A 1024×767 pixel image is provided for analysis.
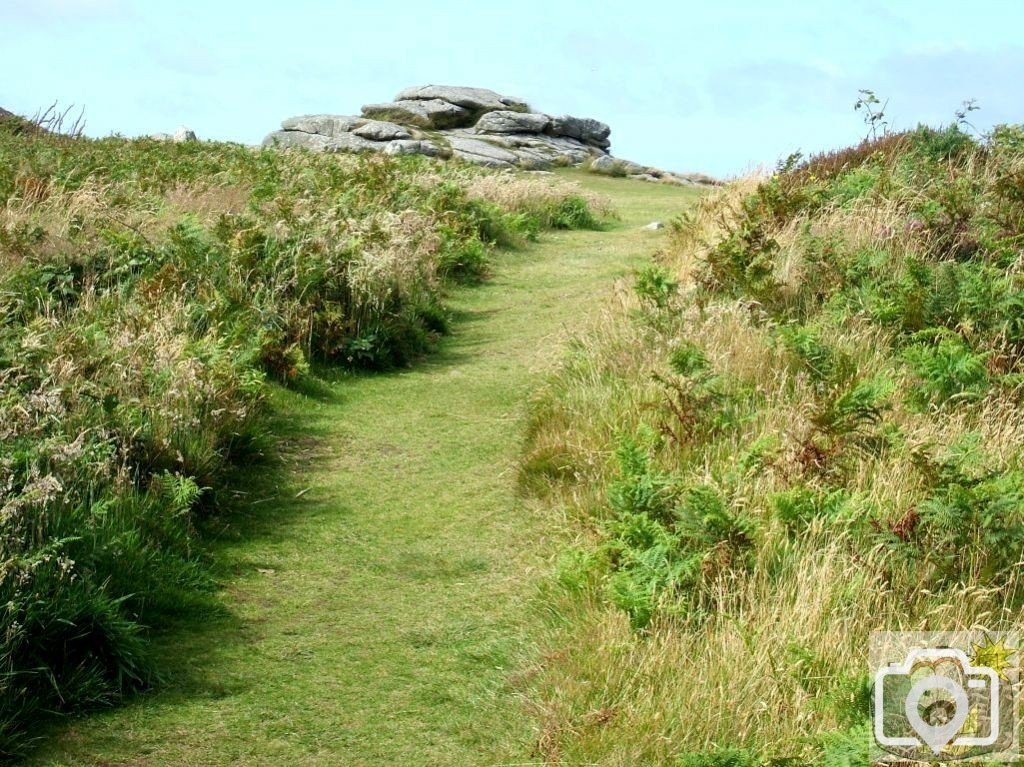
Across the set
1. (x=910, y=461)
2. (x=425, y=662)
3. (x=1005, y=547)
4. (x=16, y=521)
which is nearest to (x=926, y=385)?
(x=910, y=461)

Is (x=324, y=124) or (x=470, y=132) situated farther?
(x=324, y=124)

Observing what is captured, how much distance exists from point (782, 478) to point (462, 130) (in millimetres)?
35354

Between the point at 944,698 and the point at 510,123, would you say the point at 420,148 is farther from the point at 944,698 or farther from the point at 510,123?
the point at 944,698

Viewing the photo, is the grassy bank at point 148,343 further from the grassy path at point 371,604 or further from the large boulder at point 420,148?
the large boulder at point 420,148

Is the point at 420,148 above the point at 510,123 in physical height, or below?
below

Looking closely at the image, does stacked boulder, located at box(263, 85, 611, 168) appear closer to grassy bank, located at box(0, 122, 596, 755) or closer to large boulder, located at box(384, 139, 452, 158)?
large boulder, located at box(384, 139, 452, 158)

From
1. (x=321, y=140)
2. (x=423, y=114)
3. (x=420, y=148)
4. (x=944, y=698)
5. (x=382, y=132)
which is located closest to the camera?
(x=944, y=698)

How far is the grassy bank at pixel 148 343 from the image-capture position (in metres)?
5.32

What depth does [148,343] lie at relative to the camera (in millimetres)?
8328

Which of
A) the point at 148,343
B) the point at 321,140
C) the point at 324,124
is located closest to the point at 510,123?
the point at 324,124

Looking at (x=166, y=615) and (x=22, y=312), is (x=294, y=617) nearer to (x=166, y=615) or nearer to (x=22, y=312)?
(x=166, y=615)

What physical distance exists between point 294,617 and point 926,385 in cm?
433

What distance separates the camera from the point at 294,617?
614cm

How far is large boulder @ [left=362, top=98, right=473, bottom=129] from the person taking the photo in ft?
134
